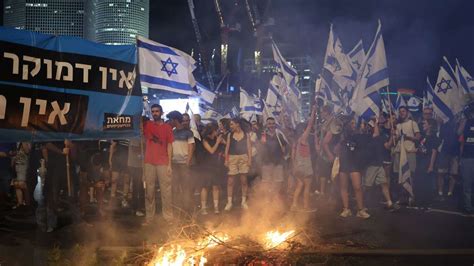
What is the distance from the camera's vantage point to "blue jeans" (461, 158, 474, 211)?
831 cm

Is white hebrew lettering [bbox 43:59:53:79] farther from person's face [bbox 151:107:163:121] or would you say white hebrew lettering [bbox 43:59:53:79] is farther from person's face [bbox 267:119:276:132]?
person's face [bbox 267:119:276:132]

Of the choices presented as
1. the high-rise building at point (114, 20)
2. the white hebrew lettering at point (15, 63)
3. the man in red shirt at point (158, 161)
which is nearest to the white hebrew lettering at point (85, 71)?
the white hebrew lettering at point (15, 63)

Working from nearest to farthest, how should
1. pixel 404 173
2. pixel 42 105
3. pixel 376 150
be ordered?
pixel 42 105 → pixel 376 150 → pixel 404 173

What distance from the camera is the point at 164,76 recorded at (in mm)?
6641

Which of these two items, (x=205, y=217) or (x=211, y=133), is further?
(x=211, y=133)

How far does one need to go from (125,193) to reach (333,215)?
15.0ft

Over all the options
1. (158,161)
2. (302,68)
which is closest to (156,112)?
(158,161)

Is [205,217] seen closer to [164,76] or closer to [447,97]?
[164,76]

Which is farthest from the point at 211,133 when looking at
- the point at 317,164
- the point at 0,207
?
the point at 0,207

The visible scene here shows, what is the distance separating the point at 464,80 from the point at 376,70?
16.1 ft

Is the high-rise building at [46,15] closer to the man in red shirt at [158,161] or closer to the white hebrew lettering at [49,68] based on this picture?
the man in red shirt at [158,161]

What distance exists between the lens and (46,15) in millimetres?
68438

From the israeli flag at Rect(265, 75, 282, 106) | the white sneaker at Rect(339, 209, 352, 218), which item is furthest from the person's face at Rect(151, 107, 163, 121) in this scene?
the israeli flag at Rect(265, 75, 282, 106)

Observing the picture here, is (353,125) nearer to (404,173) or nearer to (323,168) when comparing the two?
(404,173)
